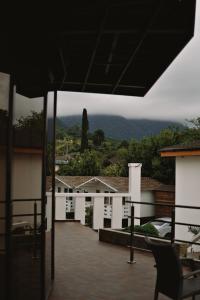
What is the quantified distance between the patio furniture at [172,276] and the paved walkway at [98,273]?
771mm

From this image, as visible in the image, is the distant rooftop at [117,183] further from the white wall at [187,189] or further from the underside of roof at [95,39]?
the underside of roof at [95,39]

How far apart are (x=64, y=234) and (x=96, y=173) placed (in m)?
30.1

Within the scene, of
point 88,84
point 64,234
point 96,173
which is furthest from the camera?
point 96,173

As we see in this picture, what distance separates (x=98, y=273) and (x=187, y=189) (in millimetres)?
11007

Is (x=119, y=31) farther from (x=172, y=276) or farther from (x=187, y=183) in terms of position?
(x=187, y=183)

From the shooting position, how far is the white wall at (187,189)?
15.1 meters

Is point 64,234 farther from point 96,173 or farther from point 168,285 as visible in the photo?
point 96,173

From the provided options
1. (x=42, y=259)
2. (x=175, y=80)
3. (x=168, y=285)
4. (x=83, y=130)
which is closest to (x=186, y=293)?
(x=168, y=285)

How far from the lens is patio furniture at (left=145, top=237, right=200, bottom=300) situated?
341 cm

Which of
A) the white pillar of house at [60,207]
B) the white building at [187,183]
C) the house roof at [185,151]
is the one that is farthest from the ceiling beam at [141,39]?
the white building at [187,183]

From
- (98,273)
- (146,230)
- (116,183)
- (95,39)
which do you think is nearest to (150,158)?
(116,183)

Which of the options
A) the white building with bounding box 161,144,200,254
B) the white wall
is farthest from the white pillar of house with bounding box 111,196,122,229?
the white wall

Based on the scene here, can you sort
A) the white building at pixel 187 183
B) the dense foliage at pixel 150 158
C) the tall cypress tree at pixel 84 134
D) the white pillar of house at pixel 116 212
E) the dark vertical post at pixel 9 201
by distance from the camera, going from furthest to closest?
the tall cypress tree at pixel 84 134
the dense foliage at pixel 150 158
the white building at pixel 187 183
the white pillar of house at pixel 116 212
the dark vertical post at pixel 9 201

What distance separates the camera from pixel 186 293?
3.42 meters
